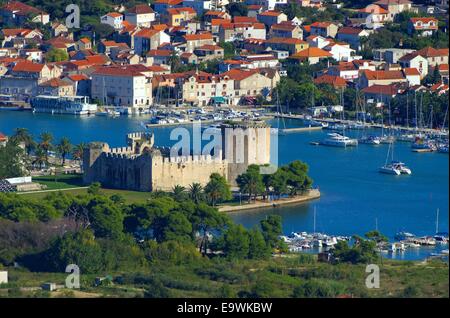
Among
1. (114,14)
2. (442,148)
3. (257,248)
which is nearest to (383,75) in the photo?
(442,148)

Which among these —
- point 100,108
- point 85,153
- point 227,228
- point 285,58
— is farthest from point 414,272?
point 285,58

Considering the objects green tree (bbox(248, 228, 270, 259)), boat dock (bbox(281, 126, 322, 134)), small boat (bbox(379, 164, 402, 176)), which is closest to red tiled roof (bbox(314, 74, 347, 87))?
boat dock (bbox(281, 126, 322, 134))

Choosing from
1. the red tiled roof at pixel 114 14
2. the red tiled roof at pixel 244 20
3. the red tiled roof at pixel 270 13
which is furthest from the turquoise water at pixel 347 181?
the red tiled roof at pixel 270 13

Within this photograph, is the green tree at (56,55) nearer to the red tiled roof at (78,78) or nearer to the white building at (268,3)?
the red tiled roof at (78,78)

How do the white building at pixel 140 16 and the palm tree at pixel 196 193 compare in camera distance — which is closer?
the palm tree at pixel 196 193

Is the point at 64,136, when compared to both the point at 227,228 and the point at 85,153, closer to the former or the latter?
the point at 85,153

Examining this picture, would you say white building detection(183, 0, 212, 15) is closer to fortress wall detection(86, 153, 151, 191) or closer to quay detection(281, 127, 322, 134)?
quay detection(281, 127, 322, 134)
